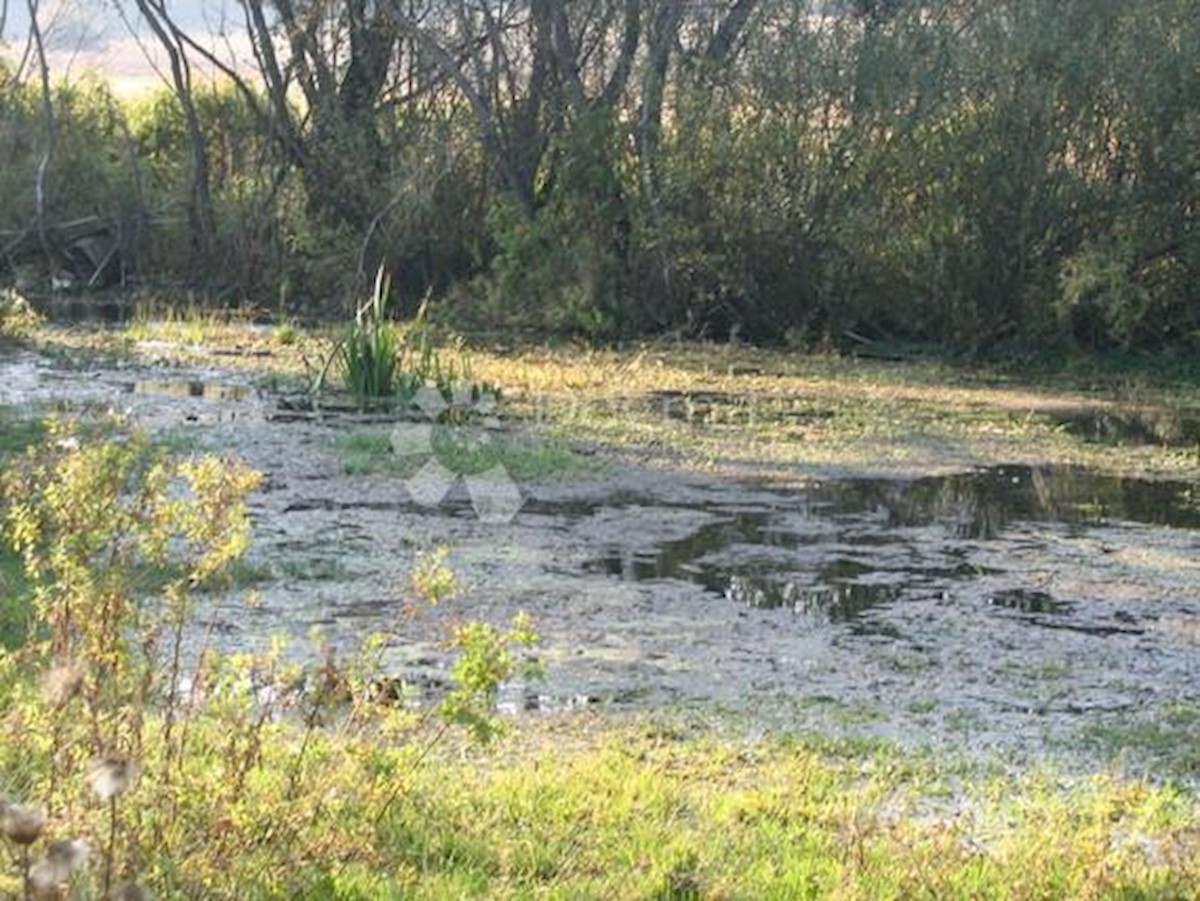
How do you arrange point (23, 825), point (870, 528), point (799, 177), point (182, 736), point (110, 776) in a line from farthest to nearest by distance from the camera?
point (799, 177)
point (870, 528)
point (182, 736)
point (110, 776)
point (23, 825)

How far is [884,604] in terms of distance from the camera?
9.48 m

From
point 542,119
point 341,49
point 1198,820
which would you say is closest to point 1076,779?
point 1198,820

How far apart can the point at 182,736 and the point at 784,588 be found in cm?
507

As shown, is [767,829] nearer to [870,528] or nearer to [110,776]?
[110,776]

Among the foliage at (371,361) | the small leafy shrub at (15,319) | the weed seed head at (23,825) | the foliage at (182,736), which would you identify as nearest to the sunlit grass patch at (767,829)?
the foliage at (182,736)

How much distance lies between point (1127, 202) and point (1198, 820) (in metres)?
15.6

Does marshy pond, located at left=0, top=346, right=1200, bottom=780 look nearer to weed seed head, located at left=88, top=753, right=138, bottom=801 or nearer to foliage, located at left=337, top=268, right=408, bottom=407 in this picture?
foliage, located at left=337, top=268, right=408, bottom=407

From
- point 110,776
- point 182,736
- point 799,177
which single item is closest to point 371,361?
point 799,177

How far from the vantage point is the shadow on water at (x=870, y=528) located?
32.0ft

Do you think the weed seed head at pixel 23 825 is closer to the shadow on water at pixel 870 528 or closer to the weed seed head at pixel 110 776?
the weed seed head at pixel 110 776

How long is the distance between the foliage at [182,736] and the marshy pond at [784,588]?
52cm

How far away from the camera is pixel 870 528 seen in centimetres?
1142

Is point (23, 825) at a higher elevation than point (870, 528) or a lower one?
higher

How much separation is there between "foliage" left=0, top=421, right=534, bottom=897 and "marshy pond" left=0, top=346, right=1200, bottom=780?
52 centimetres
